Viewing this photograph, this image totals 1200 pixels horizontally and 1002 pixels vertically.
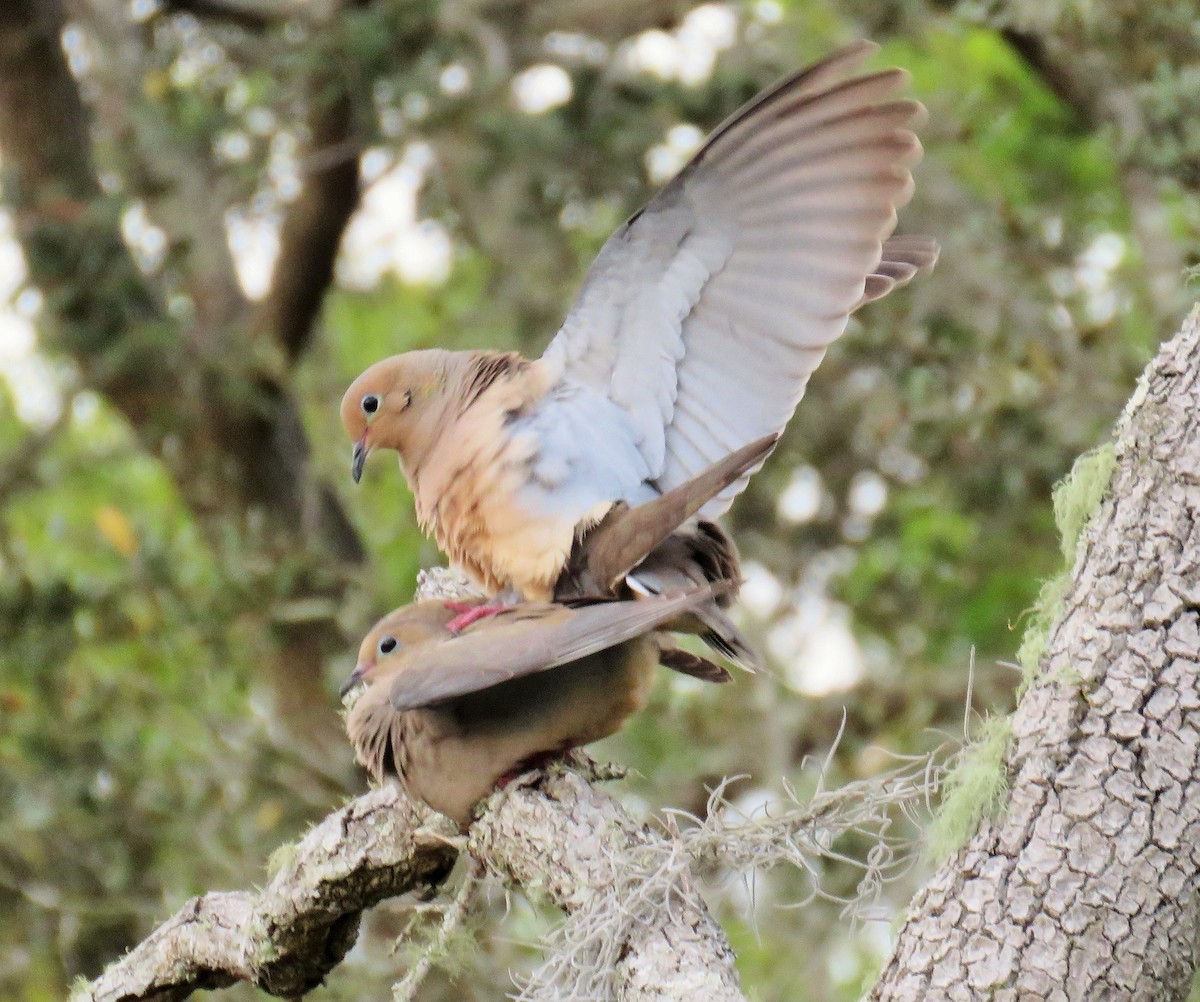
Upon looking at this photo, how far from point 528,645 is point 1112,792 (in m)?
1.01

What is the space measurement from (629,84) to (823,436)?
1339mm

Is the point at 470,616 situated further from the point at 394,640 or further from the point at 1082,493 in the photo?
the point at 1082,493

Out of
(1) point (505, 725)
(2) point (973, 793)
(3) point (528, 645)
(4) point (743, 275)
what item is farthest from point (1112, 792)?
(4) point (743, 275)

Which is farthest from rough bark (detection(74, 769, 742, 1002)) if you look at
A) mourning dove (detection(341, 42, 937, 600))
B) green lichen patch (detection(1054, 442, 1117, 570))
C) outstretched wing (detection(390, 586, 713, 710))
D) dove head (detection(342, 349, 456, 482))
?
dove head (detection(342, 349, 456, 482))

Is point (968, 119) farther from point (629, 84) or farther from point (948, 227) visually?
point (629, 84)

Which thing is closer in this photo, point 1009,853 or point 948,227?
point 1009,853

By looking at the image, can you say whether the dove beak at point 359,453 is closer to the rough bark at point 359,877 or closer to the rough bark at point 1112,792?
the rough bark at point 359,877

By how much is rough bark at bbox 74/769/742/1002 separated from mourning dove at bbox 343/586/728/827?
6cm

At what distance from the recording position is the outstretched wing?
2609 mm

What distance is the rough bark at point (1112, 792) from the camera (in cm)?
191

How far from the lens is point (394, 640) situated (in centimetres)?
302

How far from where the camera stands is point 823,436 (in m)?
5.69

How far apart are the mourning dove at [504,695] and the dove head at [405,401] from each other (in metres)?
0.67

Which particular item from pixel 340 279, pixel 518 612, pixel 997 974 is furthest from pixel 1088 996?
pixel 340 279
